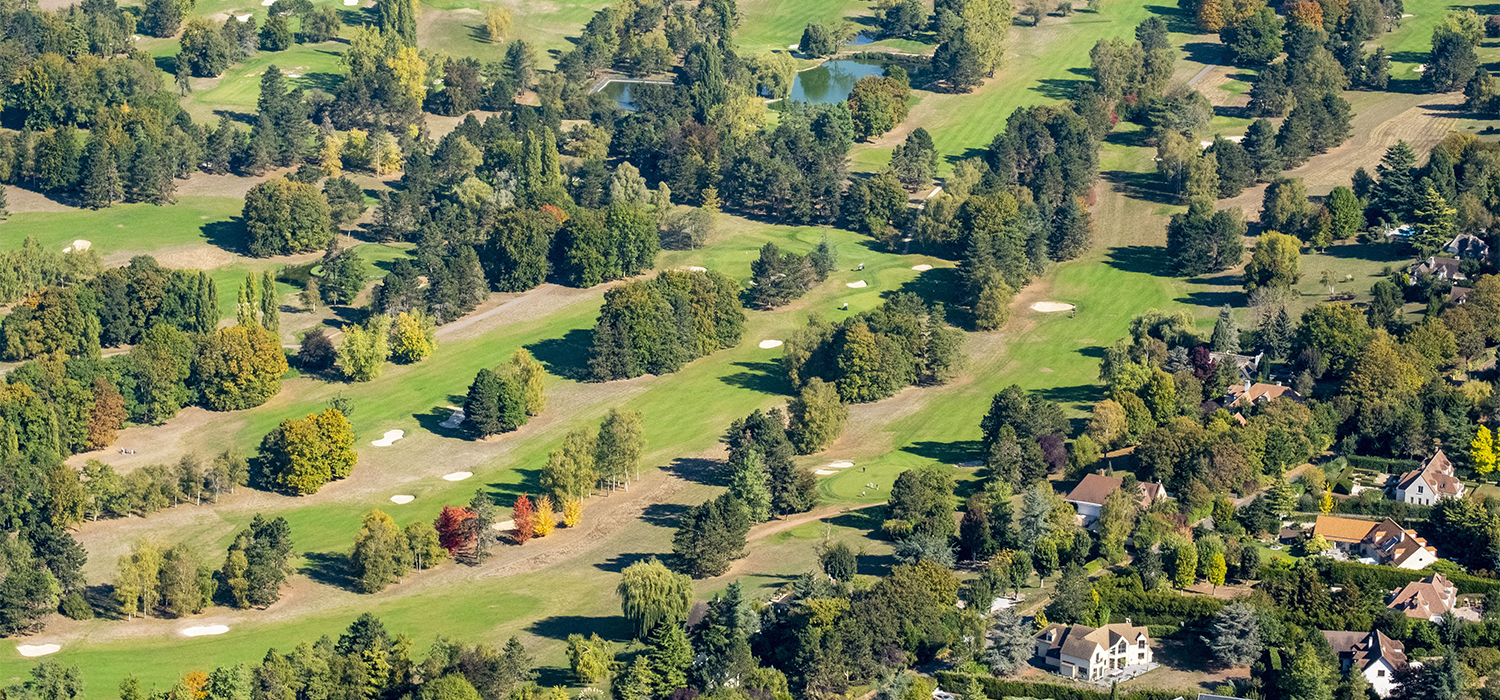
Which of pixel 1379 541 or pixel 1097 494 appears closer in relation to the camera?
pixel 1379 541

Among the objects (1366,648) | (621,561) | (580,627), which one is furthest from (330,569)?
(1366,648)

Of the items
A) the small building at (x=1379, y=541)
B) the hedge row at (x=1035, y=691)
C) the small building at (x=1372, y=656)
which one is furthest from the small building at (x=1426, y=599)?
the hedge row at (x=1035, y=691)

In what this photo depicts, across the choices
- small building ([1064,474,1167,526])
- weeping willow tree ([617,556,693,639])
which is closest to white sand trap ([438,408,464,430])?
weeping willow tree ([617,556,693,639])

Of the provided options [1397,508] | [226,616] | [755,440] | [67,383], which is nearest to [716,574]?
[755,440]

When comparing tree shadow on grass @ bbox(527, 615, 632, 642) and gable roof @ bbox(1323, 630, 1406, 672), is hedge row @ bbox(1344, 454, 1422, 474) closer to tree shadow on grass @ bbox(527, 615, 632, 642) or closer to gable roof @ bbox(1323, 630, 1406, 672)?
→ gable roof @ bbox(1323, 630, 1406, 672)

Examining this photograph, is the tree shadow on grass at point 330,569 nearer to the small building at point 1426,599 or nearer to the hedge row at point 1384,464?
the small building at point 1426,599

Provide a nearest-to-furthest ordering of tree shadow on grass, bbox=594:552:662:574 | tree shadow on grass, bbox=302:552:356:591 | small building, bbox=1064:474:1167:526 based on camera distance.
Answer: small building, bbox=1064:474:1167:526 < tree shadow on grass, bbox=302:552:356:591 < tree shadow on grass, bbox=594:552:662:574

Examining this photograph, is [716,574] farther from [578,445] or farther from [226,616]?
[226,616]

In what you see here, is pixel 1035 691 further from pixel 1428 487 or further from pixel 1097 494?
pixel 1428 487
